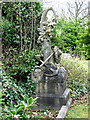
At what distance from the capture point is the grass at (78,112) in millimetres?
3648

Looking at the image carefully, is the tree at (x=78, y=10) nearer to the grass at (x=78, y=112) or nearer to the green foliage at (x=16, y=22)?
the green foliage at (x=16, y=22)

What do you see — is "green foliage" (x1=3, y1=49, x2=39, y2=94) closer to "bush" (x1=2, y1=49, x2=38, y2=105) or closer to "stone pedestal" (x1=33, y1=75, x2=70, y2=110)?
"bush" (x1=2, y1=49, x2=38, y2=105)

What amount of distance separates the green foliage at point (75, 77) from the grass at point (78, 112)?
2.08ft

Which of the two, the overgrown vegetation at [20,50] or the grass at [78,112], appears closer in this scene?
the grass at [78,112]

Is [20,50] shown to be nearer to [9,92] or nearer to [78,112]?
[9,92]

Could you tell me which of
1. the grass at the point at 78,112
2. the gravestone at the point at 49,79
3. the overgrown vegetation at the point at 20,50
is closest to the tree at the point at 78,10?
the overgrown vegetation at the point at 20,50

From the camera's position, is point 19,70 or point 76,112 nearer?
point 76,112

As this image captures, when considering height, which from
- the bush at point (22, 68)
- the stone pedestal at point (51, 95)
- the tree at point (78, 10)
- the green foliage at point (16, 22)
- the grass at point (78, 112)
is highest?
the tree at point (78, 10)

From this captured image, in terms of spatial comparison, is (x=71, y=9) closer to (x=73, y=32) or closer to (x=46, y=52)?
(x=73, y=32)

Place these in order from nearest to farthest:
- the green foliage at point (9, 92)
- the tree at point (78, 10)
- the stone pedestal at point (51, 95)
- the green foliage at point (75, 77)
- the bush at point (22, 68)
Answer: the green foliage at point (9, 92), the stone pedestal at point (51, 95), the bush at point (22, 68), the green foliage at point (75, 77), the tree at point (78, 10)

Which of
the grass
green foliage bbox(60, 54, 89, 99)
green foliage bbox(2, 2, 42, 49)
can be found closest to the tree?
green foliage bbox(60, 54, 89, 99)

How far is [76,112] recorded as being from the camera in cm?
390

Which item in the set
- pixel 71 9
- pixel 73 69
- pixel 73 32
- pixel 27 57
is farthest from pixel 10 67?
pixel 71 9

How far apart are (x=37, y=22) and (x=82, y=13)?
27.6ft
